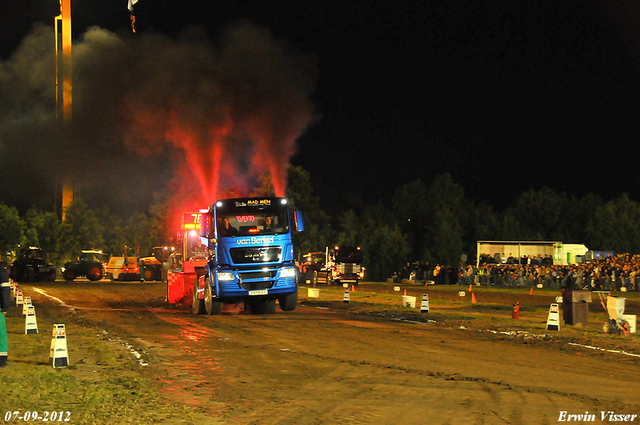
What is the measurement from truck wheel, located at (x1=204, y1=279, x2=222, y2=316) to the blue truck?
0.03 metres

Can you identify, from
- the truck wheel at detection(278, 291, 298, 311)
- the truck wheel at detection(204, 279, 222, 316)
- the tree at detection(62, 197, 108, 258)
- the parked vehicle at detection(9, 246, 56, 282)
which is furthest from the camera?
the tree at detection(62, 197, 108, 258)

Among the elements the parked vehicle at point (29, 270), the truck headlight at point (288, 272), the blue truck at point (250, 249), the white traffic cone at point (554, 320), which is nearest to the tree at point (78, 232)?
the parked vehicle at point (29, 270)

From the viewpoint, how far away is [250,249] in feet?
72.2

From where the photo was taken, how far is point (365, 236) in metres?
84.8

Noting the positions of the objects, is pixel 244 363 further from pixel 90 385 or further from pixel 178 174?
pixel 178 174

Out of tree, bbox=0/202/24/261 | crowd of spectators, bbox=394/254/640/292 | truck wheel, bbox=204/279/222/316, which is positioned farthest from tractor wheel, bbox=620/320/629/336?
tree, bbox=0/202/24/261

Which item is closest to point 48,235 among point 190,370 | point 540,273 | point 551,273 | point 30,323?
point 540,273

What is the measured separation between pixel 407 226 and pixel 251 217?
82.5 m

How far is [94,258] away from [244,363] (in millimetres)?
48230

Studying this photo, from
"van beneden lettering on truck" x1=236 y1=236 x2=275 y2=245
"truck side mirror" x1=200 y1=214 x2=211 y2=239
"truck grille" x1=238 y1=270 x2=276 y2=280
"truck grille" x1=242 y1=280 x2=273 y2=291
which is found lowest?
"truck grille" x1=242 y1=280 x2=273 y2=291

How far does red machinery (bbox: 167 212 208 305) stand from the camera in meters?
26.2

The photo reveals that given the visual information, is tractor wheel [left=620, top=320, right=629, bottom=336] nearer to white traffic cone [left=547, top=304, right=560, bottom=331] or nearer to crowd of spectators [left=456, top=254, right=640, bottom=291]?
white traffic cone [left=547, top=304, right=560, bottom=331]

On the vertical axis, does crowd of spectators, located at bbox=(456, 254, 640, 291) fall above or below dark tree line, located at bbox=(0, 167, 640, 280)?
below

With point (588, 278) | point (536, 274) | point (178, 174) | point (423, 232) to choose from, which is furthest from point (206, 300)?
point (423, 232)
